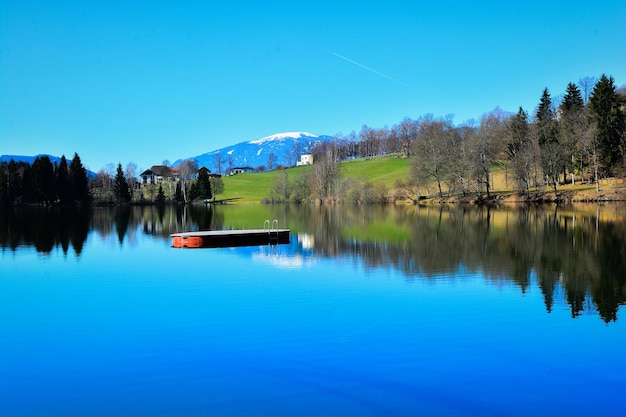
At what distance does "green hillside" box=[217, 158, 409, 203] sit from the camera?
493 ft

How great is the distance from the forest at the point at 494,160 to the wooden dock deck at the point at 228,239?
57.9m

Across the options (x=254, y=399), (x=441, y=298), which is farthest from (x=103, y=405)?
(x=441, y=298)

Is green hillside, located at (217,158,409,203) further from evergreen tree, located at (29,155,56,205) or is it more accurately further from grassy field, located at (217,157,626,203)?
evergreen tree, located at (29,155,56,205)

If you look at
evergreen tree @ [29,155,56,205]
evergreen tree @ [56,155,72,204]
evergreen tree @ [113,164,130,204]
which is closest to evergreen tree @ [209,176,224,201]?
evergreen tree @ [113,164,130,204]

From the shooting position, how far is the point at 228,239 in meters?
40.0

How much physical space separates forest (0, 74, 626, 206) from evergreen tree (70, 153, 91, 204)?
8.6 inches

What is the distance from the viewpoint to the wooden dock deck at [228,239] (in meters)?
39.5

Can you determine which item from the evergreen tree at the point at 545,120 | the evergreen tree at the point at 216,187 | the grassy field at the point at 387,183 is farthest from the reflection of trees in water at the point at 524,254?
the evergreen tree at the point at 216,187

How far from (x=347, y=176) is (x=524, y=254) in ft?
404

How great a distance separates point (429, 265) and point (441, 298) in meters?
7.99

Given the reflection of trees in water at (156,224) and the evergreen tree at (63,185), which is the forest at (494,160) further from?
the reflection of trees in water at (156,224)

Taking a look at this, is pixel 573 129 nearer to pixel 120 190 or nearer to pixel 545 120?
pixel 545 120

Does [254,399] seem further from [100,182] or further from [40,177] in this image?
[100,182]

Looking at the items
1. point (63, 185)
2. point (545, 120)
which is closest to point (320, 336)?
point (545, 120)
